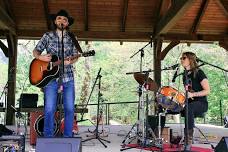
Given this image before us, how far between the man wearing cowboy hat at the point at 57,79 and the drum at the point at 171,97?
1126 millimetres

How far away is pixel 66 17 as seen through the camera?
3.81m

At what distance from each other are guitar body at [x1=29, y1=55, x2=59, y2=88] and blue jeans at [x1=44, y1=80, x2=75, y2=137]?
0.06 meters

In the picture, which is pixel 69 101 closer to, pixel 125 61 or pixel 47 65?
pixel 47 65

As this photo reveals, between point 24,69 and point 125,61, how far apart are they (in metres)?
4.75

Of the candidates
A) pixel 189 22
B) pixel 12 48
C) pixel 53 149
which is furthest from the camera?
pixel 189 22

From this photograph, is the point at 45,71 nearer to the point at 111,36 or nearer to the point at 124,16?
the point at 124,16

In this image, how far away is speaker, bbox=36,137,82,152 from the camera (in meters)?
2.96

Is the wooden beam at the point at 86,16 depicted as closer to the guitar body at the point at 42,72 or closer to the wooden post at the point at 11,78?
the wooden post at the point at 11,78

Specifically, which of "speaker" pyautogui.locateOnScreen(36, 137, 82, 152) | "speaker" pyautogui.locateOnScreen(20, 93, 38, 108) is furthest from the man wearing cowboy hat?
"speaker" pyautogui.locateOnScreen(20, 93, 38, 108)

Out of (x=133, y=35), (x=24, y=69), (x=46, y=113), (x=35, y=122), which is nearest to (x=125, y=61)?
(x=24, y=69)

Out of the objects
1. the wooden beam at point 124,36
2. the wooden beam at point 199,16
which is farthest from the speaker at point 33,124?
the wooden beam at point 199,16

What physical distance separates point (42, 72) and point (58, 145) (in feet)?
3.73

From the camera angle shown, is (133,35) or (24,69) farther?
(24,69)

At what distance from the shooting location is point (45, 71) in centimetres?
390
